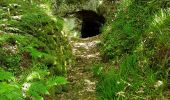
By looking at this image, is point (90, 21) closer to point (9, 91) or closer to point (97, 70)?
point (97, 70)

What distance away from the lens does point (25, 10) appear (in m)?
8.80

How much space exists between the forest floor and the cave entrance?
496 cm

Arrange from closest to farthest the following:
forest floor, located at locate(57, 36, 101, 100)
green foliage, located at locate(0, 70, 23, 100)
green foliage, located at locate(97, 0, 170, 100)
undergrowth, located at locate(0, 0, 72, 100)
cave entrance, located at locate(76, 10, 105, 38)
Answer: green foliage, located at locate(0, 70, 23, 100)
undergrowth, located at locate(0, 0, 72, 100)
green foliage, located at locate(97, 0, 170, 100)
forest floor, located at locate(57, 36, 101, 100)
cave entrance, located at locate(76, 10, 105, 38)

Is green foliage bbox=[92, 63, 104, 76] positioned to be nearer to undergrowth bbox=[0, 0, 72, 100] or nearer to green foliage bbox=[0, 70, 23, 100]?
undergrowth bbox=[0, 0, 72, 100]

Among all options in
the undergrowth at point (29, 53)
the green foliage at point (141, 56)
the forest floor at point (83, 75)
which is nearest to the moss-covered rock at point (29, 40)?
the undergrowth at point (29, 53)

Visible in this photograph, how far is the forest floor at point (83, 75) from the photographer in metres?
7.09

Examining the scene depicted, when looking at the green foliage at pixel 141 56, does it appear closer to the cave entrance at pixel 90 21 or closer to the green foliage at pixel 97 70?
the green foliage at pixel 97 70

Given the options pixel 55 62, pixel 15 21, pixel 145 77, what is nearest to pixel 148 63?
pixel 145 77

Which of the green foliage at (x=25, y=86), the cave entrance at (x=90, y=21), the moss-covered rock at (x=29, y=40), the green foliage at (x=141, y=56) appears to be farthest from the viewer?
the cave entrance at (x=90, y=21)

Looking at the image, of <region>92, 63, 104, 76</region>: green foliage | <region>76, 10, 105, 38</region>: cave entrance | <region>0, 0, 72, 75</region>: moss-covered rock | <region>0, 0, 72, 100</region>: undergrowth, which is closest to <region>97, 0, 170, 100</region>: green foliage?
<region>92, 63, 104, 76</region>: green foliage

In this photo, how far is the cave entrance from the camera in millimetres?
A: 17078

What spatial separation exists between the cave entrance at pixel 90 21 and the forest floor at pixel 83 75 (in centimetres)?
496

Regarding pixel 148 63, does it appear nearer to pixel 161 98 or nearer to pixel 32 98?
pixel 161 98

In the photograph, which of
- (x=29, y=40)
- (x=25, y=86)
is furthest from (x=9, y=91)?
(x=29, y=40)
